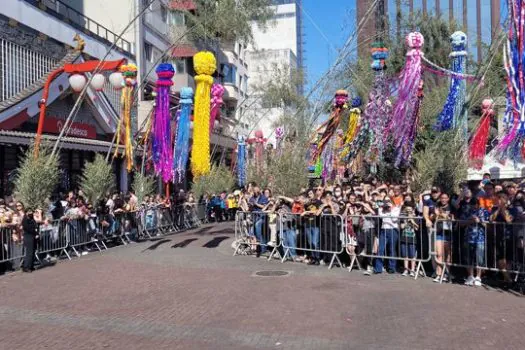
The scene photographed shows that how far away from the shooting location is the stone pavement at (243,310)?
697cm

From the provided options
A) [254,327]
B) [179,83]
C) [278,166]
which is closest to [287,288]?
[254,327]

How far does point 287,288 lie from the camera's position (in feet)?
33.6

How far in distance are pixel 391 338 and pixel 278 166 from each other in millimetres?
10486

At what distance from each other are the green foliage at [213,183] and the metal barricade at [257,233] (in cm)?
1292

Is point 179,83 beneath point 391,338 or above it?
above

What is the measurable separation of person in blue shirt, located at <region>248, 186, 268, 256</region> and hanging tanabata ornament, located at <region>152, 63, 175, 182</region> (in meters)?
4.78

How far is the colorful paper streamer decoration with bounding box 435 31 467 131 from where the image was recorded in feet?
55.9

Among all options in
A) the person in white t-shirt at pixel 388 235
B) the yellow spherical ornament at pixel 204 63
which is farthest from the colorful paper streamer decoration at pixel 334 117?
the person in white t-shirt at pixel 388 235

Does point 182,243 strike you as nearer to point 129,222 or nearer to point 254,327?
point 129,222

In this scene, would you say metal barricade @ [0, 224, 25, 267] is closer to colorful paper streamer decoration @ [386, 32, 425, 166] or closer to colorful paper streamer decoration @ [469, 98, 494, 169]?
colorful paper streamer decoration @ [386, 32, 425, 166]

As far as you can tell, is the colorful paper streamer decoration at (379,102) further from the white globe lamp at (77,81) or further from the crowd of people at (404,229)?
the white globe lamp at (77,81)

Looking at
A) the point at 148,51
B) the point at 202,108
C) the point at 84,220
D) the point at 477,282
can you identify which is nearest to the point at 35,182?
the point at 84,220

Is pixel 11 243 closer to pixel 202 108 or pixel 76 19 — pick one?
pixel 202 108

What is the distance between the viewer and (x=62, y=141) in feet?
68.8
